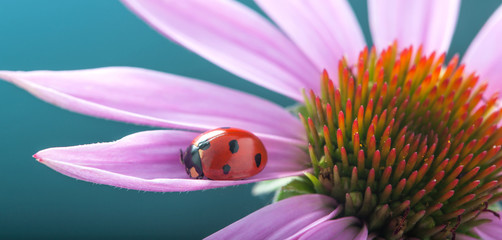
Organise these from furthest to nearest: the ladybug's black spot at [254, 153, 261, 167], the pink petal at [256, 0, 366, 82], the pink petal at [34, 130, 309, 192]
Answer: the pink petal at [256, 0, 366, 82] < the ladybug's black spot at [254, 153, 261, 167] < the pink petal at [34, 130, 309, 192]

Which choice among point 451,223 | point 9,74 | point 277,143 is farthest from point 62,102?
point 451,223

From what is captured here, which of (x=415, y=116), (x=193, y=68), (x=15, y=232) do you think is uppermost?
(x=193, y=68)

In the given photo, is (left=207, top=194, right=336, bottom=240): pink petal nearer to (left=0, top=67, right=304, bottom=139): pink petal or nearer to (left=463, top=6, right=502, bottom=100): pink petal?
(left=0, top=67, right=304, bottom=139): pink petal

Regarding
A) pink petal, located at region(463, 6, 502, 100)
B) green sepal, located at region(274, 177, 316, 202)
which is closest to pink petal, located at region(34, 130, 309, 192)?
green sepal, located at region(274, 177, 316, 202)

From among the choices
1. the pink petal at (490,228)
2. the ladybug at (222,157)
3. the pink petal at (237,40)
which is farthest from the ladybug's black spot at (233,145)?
the pink petal at (490,228)

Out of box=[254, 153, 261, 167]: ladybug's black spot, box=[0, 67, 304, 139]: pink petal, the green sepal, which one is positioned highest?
box=[0, 67, 304, 139]: pink petal

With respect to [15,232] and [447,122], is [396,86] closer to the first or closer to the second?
[447,122]

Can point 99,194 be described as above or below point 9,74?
below
